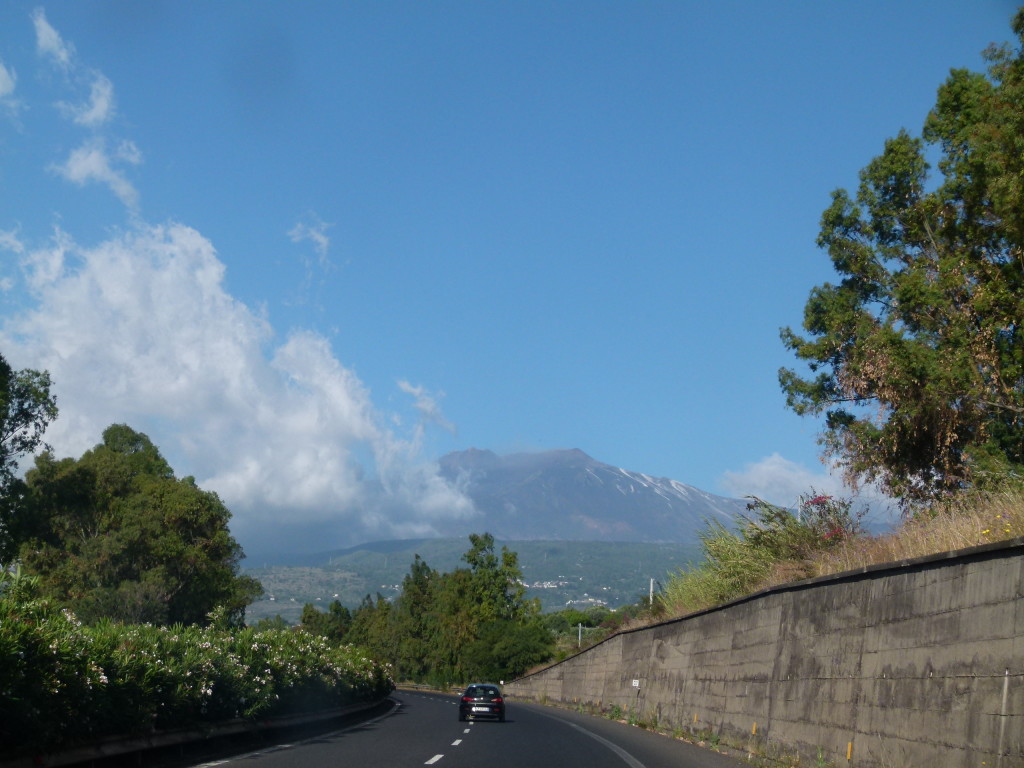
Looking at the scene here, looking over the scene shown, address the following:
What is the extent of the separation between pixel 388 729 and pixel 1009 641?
20.4m

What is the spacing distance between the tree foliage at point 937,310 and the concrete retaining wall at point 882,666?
18.4 feet

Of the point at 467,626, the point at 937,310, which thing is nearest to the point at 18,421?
the point at 937,310

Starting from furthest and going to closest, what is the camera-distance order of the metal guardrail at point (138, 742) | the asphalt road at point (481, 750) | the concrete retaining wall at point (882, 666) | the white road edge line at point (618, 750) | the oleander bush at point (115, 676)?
the white road edge line at point (618, 750) < the asphalt road at point (481, 750) < the metal guardrail at point (138, 742) < the oleander bush at point (115, 676) < the concrete retaining wall at point (882, 666)

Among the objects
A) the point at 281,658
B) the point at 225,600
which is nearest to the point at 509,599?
the point at 225,600

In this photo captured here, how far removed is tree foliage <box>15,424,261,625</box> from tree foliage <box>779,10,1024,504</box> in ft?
134

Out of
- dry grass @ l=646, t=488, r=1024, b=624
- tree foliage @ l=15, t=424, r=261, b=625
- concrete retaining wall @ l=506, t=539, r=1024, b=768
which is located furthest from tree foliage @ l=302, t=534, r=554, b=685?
dry grass @ l=646, t=488, r=1024, b=624

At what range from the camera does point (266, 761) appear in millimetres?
16469

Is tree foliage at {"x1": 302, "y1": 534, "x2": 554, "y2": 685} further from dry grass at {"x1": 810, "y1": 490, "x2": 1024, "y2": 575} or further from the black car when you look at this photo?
dry grass at {"x1": 810, "y1": 490, "x2": 1024, "y2": 575}

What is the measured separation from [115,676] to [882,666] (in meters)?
11.0

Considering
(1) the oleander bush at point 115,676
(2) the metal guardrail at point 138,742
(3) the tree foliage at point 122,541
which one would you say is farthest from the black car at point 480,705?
(3) the tree foliage at point 122,541

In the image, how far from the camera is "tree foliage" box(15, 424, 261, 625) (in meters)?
55.0

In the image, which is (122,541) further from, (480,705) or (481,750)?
(481,750)

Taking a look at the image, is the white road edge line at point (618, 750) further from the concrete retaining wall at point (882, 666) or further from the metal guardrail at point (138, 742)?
the metal guardrail at point (138, 742)

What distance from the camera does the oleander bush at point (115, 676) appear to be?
11.8m
